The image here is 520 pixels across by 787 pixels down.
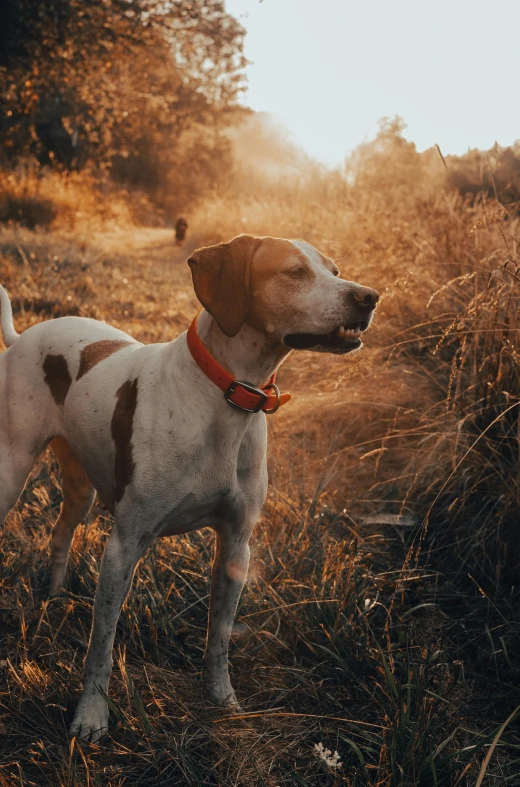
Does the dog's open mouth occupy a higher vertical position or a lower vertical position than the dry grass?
higher

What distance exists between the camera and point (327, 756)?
6.90 ft

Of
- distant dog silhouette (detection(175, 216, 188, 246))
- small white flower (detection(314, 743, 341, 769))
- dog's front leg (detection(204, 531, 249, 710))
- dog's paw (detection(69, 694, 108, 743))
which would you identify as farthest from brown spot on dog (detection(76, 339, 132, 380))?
distant dog silhouette (detection(175, 216, 188, 246))

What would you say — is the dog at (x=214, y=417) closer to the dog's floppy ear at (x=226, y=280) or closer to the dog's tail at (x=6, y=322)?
the dog's floppy ear at (x=226, y=280)

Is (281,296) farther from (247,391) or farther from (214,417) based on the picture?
(214,417)

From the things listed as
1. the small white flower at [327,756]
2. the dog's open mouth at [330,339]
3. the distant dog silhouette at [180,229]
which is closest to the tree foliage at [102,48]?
the distant dog silhouette at [180,229]

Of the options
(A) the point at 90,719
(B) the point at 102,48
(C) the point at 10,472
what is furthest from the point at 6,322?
(B) the point at 102,48

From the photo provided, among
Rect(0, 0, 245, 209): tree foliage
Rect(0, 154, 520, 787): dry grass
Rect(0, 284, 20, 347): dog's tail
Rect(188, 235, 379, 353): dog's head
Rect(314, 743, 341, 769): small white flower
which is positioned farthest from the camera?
Rect(0, 0, 245, 209): tree foliage

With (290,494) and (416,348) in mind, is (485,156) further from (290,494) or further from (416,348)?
(290,494)

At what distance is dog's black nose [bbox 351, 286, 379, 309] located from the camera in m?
2.19

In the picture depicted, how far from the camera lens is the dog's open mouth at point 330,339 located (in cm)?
225

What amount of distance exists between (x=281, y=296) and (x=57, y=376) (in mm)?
1123

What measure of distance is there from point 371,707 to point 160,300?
7.40 m

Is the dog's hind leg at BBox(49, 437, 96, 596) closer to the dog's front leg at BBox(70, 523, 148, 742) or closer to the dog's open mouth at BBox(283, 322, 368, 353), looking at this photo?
the dog's front leg at BBox(70, 523, 148, 742)

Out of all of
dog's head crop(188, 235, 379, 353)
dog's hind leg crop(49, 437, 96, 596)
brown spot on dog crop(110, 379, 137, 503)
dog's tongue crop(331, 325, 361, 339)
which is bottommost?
dog's hind leg crop(49, 437, 96, 596)
